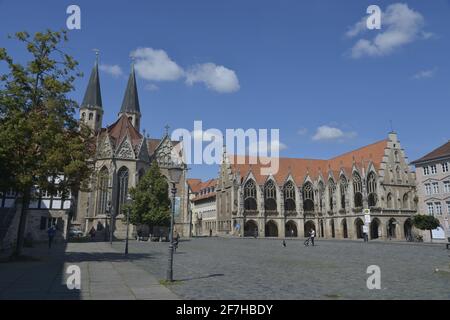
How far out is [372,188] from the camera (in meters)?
64.1

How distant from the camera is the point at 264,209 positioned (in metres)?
72.7

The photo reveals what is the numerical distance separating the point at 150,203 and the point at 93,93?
3995cm

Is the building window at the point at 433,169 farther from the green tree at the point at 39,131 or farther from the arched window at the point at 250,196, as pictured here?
the green tree at the point at 39,131

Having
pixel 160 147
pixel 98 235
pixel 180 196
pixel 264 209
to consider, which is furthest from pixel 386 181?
pixel 98 235

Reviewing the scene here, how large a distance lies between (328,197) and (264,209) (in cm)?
1265

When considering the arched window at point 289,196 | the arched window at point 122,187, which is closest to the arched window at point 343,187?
the arched window at point 289,196

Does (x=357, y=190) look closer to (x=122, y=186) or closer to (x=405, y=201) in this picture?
(x=405, y=201)

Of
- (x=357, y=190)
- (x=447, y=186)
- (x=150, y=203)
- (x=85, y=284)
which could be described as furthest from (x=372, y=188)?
(x=85, y=284)

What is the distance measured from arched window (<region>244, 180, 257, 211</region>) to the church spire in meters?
34.5

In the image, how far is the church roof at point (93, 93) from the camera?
Answer: 76625 mm

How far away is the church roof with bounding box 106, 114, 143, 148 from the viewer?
6326 centimetres
